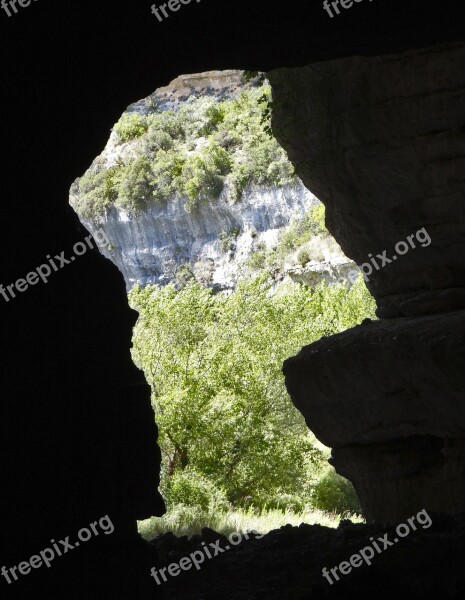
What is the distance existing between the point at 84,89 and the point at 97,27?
0.39 meters

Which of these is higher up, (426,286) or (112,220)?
(112,220)

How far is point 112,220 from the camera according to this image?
60.8m

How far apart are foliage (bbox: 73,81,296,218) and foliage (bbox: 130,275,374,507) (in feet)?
86.5

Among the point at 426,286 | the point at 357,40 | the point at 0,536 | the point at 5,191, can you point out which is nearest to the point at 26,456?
the point at 0,536

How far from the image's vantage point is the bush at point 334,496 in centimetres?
2138

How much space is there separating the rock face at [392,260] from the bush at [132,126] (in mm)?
53970

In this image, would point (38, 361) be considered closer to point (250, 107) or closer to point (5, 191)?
point (5, 191)

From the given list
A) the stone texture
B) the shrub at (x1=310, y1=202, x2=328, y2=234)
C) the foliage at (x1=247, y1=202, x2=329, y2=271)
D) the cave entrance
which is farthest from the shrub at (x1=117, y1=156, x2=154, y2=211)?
the stone texture

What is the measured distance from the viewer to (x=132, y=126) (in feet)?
208

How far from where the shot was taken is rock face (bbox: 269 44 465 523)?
929 centimetres

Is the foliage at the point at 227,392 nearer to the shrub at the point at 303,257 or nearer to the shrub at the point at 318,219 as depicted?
the shrub at the point at 318,219

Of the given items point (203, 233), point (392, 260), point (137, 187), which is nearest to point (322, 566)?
point (392, 260)

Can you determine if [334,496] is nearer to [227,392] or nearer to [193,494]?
[227,392]

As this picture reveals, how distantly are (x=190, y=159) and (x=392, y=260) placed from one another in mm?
48090
